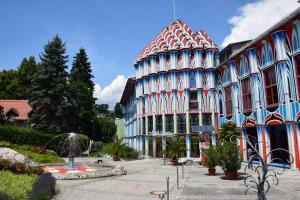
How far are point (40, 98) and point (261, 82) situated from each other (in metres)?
30.5

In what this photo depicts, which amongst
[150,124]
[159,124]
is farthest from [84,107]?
[159,124]

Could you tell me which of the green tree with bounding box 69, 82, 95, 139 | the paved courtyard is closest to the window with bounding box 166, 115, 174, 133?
the green tree with bounding box 69, 82, 95, 139

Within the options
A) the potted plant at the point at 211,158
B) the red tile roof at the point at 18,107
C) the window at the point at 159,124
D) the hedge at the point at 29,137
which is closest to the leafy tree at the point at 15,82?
the red tile roof at the point at 18,107

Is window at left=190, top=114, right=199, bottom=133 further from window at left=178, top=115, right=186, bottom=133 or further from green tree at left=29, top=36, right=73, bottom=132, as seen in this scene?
green tree at left=29, top=36, right=73, bottom=132

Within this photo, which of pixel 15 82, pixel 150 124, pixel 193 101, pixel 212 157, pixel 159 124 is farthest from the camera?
pixel 15 82

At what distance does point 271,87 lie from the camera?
2736 centimetres

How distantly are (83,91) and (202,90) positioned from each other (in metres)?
26.4

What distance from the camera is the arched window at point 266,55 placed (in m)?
27.1

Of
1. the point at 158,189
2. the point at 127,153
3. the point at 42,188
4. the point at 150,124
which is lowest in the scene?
the point at 158,189

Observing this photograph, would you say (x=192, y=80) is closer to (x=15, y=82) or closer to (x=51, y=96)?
(x=51, y=96)

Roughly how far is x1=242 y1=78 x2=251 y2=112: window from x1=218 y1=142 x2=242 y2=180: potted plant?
13.6m

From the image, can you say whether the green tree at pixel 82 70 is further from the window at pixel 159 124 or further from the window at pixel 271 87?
the window at pixel 271 87

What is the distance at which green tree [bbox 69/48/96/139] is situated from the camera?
56.6m

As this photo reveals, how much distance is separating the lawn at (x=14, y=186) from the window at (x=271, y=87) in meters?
22.1
